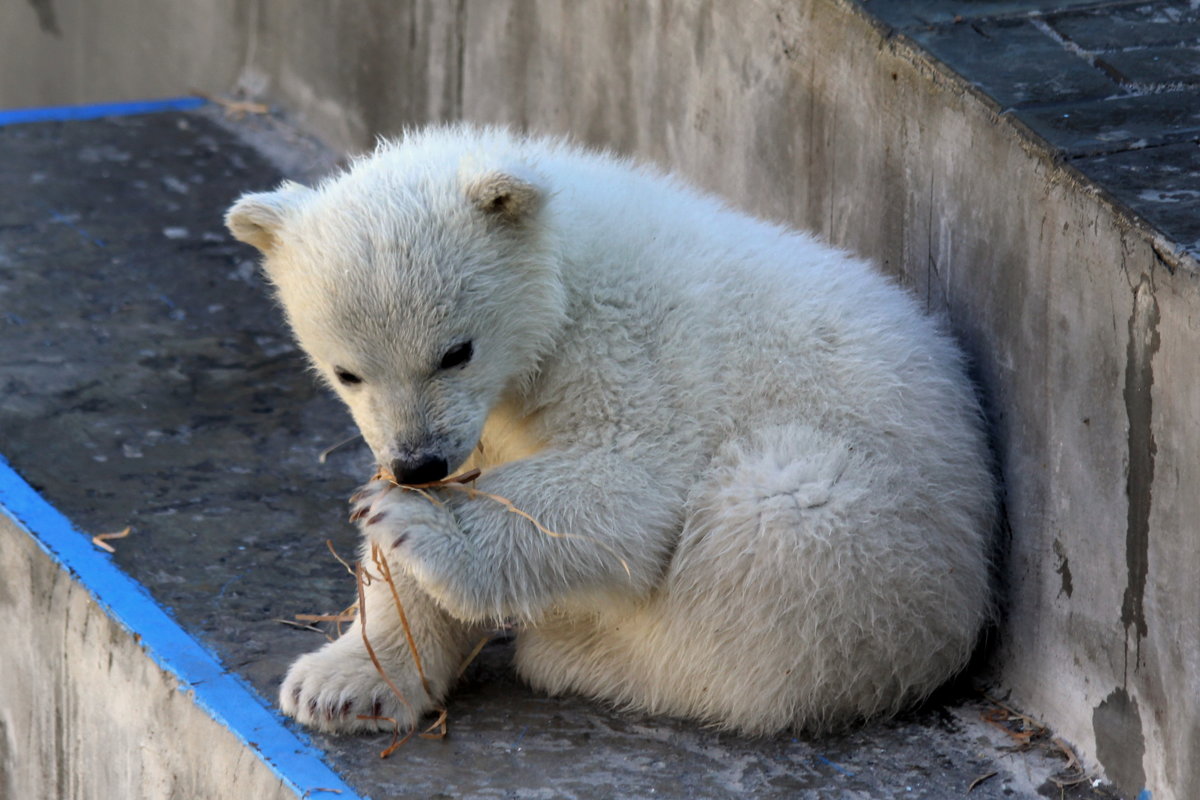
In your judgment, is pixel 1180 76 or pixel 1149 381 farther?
pixel 1180 76

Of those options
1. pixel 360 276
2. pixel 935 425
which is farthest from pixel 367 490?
pixel 935 425

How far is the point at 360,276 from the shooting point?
3.30 meters

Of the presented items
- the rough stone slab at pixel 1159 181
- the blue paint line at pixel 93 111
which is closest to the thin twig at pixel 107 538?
the rough stone slab at pixel 1159 181

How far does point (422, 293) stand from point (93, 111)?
5.41 m

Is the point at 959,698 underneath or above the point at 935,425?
underneath

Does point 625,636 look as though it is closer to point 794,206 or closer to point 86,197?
point 794,206

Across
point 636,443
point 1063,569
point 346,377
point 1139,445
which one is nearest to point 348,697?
point 346,377

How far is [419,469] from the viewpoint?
10.9ft

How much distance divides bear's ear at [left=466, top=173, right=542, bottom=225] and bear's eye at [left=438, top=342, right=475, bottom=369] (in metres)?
0.29

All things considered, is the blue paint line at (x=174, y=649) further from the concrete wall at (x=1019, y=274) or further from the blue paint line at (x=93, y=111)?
the blue paint line at (x=93, y=111)

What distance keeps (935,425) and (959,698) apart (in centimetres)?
71

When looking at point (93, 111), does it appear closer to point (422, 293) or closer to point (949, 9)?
point (949, 9)

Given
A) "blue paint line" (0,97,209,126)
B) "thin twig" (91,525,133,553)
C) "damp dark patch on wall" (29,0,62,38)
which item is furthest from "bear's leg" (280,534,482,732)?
"damp dark patch on wall" (29,0,62,38)

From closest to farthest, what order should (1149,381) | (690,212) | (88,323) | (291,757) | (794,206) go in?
(1149,381), (291,757), (690,212), (794,206), (88,323)
